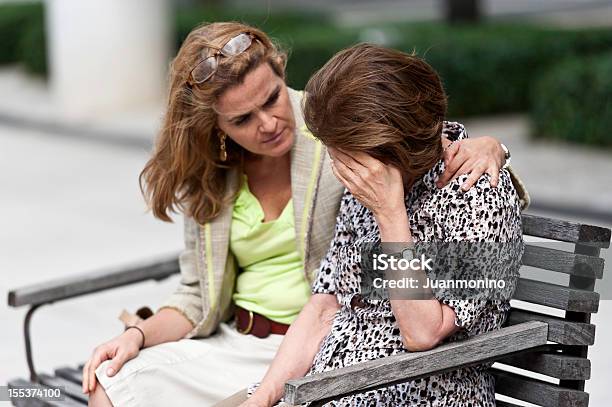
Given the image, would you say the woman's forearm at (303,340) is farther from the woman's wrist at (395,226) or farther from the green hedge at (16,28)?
the green hedge at (16,28)

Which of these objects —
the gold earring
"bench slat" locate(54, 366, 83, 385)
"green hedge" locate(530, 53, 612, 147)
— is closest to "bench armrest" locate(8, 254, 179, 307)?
"bench slat" locate(54, 366, 83, 385)

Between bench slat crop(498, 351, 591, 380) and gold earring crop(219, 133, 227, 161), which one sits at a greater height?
gold earring crop(219, 133, 227, 161)

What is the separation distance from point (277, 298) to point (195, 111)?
58 centimetres

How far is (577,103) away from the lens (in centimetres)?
913

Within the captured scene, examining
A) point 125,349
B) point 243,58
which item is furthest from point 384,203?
point 125,349

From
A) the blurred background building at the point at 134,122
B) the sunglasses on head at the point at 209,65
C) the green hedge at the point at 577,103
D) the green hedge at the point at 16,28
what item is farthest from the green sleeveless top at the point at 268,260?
the green hedge at the point at 16,28

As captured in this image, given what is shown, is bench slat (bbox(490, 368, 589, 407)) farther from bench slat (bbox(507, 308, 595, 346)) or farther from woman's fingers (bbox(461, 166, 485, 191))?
woman's fingers (bbox(461, 166, 485, 191))

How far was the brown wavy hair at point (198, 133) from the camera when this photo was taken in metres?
3.22

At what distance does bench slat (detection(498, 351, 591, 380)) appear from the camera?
2986 millimetres

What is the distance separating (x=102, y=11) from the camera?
1195 cm

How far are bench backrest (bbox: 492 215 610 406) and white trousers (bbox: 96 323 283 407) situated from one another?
0.74 metres

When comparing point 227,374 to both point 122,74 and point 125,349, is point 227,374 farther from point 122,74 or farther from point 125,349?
point 122,74

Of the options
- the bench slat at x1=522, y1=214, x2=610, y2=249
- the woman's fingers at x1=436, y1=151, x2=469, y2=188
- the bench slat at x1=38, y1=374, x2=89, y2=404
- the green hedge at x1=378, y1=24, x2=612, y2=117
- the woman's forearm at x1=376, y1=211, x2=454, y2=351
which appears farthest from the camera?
the green hedge at x1=378, y1=24, x2=612, y2=117

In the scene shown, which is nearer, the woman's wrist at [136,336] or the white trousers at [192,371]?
the white trousers at [192,371]
